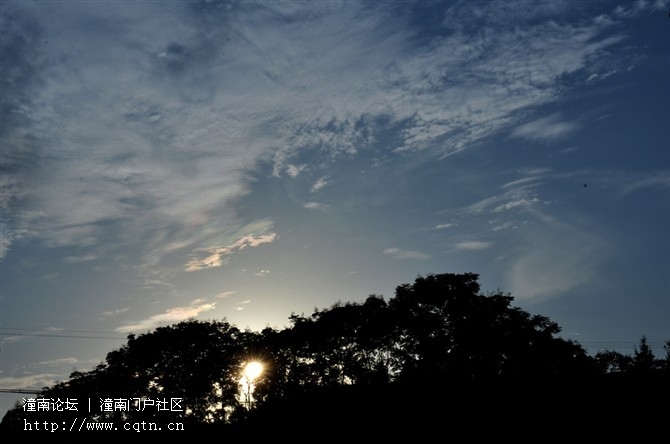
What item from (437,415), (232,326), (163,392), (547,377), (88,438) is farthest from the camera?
(232,326)

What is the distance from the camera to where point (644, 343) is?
6681 centimetres

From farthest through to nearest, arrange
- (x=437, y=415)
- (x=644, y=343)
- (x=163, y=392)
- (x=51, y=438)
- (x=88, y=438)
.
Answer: (x=644, y=343)
(x=163, y=392)
(x=51, y=438)
(x=88, y=438)
(x=437, y=415)

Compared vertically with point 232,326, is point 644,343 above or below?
below

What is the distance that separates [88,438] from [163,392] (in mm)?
11030

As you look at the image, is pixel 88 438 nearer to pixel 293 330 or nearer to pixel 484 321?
pixel 293 330

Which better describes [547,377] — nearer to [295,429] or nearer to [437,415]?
[437,415]

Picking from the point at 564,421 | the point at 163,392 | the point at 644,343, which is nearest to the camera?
the point at 564,421

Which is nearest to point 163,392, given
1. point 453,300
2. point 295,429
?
point 295,429

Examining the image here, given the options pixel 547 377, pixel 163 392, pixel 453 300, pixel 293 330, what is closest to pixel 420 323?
pixel 453 300

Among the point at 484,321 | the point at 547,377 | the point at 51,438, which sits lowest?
the point at 51,438

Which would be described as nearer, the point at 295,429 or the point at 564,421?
the point at 564,421

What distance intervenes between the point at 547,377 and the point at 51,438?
4564 cm

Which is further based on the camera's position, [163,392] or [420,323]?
[163,392]

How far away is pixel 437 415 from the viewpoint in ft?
82.6
